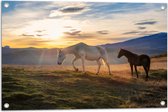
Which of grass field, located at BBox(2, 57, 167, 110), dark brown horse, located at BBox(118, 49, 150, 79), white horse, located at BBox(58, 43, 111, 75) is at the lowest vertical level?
grass field, located at BBox(2, 57, 167, 110)

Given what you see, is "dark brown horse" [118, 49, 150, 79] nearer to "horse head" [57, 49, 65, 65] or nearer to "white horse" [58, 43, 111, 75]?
"white horse" [58, 43, 111, 75]

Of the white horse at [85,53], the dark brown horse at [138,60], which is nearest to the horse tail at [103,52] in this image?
the white horse at [85,53]

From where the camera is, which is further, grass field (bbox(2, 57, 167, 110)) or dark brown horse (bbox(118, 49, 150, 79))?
dark brown horse (bbox(118, 49, 150, 79))

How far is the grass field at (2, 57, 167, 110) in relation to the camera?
83.4 inches

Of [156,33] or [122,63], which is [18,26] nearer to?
[122,63]

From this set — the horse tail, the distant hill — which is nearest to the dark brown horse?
the distant hill

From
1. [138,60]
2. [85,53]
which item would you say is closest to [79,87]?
[85,53]

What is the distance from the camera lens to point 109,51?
2256 mm

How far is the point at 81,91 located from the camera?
7.19 ft

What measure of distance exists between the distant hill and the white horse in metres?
0.03

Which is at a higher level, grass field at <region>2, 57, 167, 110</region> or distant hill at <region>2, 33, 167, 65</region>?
distant hill at <region>2, 33, 167, 65</region>

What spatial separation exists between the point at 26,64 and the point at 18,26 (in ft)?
0.77

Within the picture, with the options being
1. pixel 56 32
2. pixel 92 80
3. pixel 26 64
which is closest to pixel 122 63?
pixel 92 80

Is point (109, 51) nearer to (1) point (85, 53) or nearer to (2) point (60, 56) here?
(1) point (85, 53)
